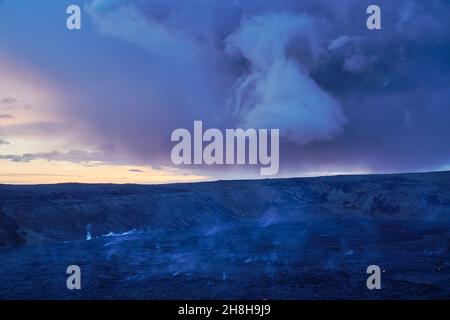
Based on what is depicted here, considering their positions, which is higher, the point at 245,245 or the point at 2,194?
the point at 2,194

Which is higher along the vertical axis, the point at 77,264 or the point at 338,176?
the point at 338,176

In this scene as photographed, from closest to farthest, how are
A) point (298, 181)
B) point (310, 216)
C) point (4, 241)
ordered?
point (4, 241), point (310, 216), point (298, 181)

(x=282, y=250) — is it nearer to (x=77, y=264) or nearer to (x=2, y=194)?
(x=77, y=264)

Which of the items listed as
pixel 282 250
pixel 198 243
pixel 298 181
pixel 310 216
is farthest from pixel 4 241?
pixel 298 181

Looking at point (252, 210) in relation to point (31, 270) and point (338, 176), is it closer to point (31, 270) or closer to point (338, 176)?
point (338, 176)

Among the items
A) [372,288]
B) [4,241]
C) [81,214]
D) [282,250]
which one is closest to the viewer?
[372,288]

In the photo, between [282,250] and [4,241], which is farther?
[4,241]

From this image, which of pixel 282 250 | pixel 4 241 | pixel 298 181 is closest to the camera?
pixel 282 250
